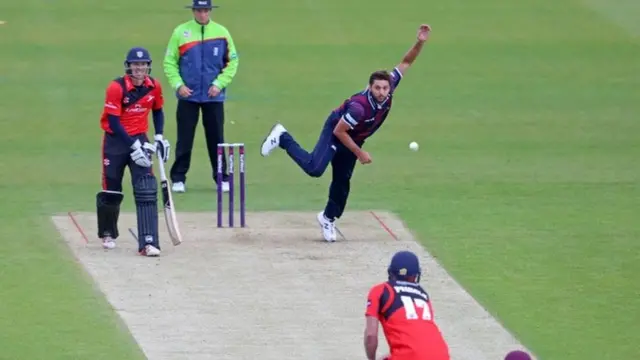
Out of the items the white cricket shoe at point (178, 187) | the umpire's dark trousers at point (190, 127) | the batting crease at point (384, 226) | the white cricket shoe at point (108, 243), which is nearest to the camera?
the white cricket shoe at point (108, 243)

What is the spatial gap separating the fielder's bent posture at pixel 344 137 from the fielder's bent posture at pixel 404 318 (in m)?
4.37

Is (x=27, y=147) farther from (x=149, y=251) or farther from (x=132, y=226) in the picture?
(x=149, y=251)

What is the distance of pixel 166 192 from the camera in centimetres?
1465

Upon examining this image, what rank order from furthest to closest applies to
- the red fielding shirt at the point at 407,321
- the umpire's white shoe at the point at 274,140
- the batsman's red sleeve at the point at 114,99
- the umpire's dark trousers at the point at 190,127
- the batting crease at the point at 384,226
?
the umpire's dark trousers at the point at 190,127, the batting crease at the point at 384,226, the umpire's white shoe at the point at 274,140, the batsman's red sleeve at the point at 114,99, the red fielding shirt at the point at 407,321

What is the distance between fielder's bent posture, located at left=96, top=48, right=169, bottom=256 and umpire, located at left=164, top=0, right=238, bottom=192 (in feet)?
8.21

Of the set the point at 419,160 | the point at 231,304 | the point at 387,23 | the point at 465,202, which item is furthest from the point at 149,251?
the point at 387,23

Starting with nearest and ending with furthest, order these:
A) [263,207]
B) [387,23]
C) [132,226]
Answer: [132,226] → [263,207] → [387,23]

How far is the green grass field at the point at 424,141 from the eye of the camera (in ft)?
43.4

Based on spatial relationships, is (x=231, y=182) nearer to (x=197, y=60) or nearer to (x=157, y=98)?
(x=157, y=98)

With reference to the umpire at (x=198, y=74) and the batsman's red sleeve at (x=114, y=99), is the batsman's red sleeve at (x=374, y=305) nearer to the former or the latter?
the batsman's red sleeve at (x=114, y=99)

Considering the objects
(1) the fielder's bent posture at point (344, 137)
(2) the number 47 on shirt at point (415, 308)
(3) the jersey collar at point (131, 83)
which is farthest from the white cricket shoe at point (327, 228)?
(2) the number 47 on shirt at point (415, 308)

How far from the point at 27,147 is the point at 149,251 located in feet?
17.7

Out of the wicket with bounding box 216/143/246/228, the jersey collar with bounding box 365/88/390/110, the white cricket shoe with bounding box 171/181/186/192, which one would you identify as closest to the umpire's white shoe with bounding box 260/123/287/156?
the wicket with bounding box 216/143/246/228

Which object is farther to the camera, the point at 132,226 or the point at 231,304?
the point at 132,226
